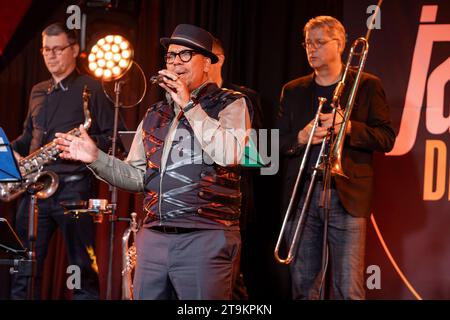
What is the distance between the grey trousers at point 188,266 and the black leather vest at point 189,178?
117mm

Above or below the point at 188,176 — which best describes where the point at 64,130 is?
above

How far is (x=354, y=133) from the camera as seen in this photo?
549 centimetres

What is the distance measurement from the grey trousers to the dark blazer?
1.61 m

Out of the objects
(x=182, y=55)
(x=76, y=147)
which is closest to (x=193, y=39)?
(x=182, y=55)

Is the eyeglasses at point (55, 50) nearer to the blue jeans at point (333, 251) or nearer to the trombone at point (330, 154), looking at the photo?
the trombone at point (330, 154)

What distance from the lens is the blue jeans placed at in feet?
17.7

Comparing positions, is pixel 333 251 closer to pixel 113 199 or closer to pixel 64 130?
pixel 113 199

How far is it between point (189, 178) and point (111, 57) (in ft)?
7.57

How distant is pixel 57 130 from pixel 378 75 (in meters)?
2.59

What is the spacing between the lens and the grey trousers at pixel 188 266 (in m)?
4.04

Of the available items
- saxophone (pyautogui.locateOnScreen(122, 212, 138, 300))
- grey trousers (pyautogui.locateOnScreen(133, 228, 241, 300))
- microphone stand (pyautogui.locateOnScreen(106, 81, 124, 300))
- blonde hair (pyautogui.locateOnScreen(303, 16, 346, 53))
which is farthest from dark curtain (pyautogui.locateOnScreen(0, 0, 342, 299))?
grey trousers (pyautogui.locateOnScreen(133, 228, 241, 300))

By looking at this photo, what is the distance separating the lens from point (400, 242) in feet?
20.7
